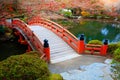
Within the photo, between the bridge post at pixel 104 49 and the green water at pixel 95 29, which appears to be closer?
the bridge post at pixel 104 49

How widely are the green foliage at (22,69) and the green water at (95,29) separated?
816 inches

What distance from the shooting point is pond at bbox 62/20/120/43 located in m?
30.0

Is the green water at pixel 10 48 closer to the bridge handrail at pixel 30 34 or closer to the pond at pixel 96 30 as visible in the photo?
the bridge handrail at pixel 30 34

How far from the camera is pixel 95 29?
3428 centimetres

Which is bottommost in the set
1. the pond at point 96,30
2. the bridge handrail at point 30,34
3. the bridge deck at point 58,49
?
the pond at point 96,30

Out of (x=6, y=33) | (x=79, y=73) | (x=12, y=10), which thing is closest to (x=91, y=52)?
(x=79, y=73)

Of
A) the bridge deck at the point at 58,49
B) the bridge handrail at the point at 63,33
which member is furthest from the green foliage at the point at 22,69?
the bridge handrail at the point at 63,33

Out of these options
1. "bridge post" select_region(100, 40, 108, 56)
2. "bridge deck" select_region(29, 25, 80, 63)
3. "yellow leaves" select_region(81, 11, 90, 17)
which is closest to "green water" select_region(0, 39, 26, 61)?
"bridge deck" select_region(29, 25, 80, 63)

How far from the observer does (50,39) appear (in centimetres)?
1616

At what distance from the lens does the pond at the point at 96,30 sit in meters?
30.0

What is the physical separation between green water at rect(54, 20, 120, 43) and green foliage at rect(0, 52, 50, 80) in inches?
816

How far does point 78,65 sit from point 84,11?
2982 centimetres

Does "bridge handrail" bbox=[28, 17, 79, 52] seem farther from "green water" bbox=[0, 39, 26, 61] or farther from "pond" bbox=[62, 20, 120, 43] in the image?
"pond" bbox=[62, 20, 120, 43]

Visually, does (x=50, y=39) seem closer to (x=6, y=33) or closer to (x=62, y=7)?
(x=6, y=33)
